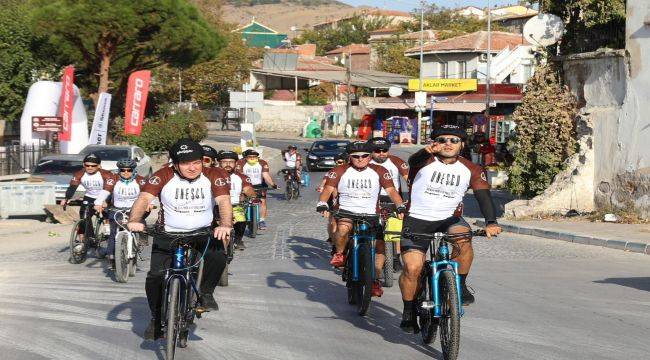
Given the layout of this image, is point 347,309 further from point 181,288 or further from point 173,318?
point 173,318

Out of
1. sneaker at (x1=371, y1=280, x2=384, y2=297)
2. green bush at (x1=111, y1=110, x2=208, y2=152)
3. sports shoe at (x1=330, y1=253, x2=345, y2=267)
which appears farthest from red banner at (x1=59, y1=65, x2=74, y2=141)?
sneaker at (x1=371, y1=280, x2=384, y2=297)

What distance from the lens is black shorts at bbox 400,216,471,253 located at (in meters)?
8.73

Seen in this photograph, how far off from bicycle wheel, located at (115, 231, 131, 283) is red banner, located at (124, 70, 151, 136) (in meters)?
26.6

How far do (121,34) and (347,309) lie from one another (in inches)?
1462

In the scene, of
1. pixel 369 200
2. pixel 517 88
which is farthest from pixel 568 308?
pixel 517 88

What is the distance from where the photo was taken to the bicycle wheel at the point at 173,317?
7.98 meters

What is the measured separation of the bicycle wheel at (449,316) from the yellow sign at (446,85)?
5867 centimetres

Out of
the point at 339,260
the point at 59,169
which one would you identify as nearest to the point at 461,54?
the point at 59,169

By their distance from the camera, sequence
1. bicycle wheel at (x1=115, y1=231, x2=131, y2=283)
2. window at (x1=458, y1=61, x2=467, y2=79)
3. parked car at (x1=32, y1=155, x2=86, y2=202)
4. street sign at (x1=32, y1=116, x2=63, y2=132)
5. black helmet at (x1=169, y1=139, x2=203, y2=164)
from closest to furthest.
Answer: black helmet at (x1=169, y1=139, x2=203, y2=164) < bicycle wheel at (x1=115, y1=231, x2=131, y2=283) < parked car at (x1=32, y1=155, x2=86, y2=202) < street sign at (x1=32, y1=116, x2=63, y2=132) < window at (x1=458, y1=61, x2=467, y2=79)

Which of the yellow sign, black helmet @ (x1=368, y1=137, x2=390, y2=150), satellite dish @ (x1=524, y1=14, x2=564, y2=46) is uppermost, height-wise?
the yellow sign

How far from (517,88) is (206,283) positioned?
53182mm

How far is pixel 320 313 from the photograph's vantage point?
10758 mm

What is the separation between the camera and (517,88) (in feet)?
198

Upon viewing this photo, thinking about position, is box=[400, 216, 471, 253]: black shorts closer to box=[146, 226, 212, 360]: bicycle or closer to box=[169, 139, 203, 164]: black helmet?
box=[146, 226, 212, 360]: bicycle
